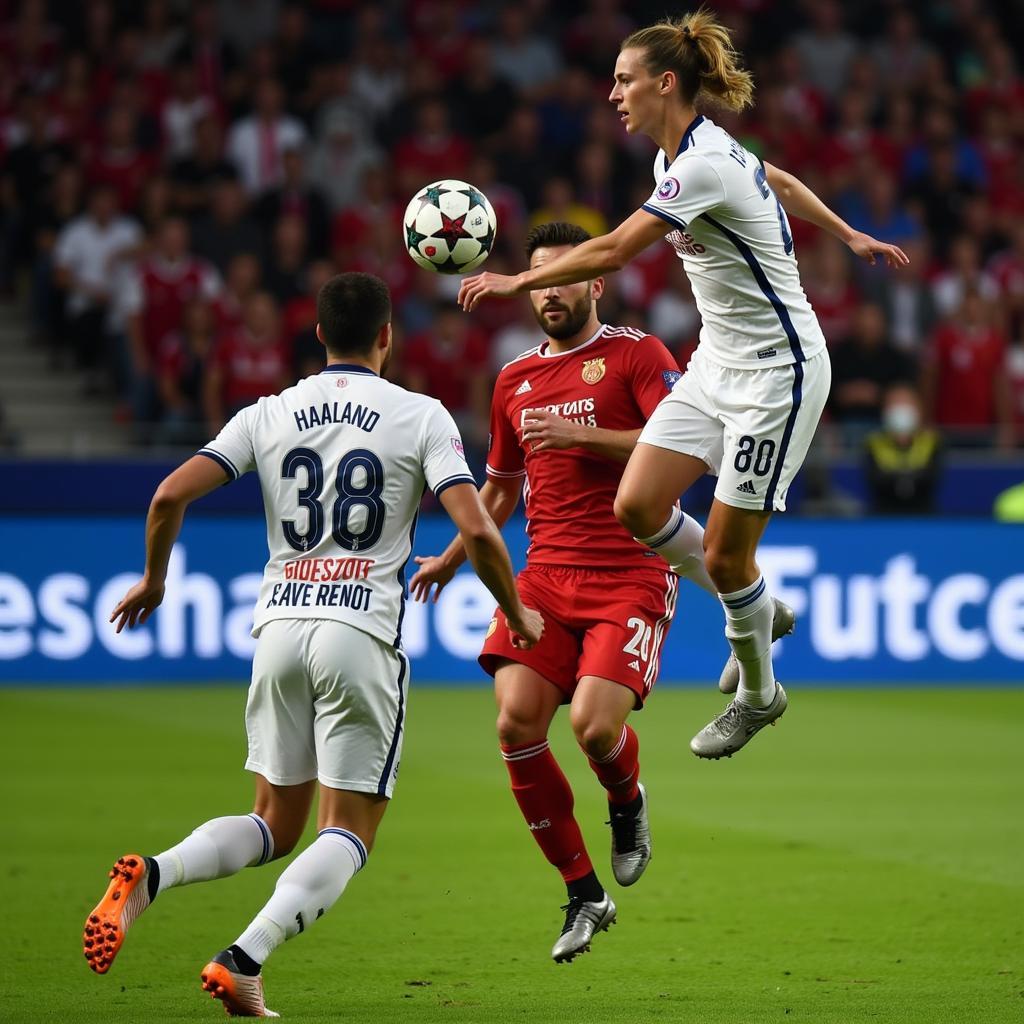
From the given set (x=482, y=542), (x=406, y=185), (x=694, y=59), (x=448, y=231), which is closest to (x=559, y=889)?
(x=482, y=542)

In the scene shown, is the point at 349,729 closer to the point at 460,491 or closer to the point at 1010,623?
the point at 460,491

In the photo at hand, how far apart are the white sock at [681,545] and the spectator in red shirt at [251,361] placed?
26.8 ft

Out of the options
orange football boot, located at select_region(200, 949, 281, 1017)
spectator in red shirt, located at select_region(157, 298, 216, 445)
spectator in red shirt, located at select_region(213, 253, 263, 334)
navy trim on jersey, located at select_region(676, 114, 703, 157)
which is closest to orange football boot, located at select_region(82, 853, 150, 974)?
orange football boot, located at select_region(200, 949, 281, 1017)

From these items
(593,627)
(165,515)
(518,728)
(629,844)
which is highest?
(165,515)

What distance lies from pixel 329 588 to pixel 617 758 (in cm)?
151

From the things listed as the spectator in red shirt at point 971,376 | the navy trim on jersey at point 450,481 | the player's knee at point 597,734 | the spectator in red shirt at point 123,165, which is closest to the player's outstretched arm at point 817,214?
the navy trim on jersey at point 450,481

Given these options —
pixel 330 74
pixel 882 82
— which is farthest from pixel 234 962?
pixel 882 82

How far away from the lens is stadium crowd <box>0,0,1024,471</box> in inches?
600

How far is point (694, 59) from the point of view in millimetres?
6324

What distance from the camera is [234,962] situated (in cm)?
551

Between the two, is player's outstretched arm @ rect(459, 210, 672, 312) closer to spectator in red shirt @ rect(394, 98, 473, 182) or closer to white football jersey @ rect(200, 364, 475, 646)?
white football jersey @ rect(200, 364, 475, 646)

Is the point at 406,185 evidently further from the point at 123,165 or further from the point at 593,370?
the point at 593,370

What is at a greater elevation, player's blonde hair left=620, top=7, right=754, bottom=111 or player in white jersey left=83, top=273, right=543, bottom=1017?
player's blonde hair left=620, top=7, right=754, bottom=111

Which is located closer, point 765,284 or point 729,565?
point 765,284
